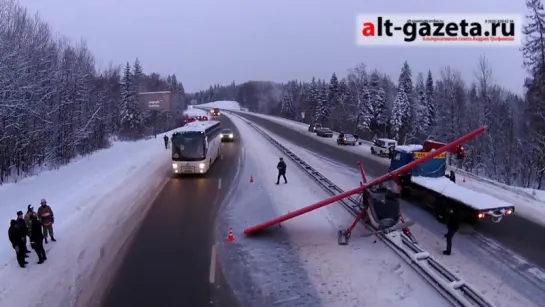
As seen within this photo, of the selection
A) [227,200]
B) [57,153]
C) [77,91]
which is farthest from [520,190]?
[77,91]

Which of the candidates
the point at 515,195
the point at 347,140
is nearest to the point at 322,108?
the point at 347,140

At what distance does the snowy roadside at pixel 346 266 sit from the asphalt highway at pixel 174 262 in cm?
207

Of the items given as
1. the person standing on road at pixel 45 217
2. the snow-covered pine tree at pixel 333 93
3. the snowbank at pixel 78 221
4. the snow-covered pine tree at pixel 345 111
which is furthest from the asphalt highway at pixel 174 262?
the snow-covered pine tree at pixel 333 93

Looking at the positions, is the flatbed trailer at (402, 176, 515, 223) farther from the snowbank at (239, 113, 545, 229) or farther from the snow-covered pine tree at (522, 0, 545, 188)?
the snow-covered pine tree at (522, 0, 545, 188)

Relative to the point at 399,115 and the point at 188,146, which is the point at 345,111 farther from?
the point at 188,146

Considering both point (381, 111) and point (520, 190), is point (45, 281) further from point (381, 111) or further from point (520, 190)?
point (381, 111)

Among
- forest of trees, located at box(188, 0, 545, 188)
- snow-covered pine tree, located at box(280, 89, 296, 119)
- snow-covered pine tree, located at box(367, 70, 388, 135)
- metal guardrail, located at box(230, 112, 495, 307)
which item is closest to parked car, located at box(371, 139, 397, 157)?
forest of trees, located at box(188, 0, 545, 188)

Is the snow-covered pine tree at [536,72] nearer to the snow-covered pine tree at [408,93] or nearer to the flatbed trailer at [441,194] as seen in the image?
the flatbed trailer at [441,194]

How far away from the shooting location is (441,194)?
16516 millimetres

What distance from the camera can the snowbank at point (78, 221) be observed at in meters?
10.5

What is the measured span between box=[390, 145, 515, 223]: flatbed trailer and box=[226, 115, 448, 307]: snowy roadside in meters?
3.63

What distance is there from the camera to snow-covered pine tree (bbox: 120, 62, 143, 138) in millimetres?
79438

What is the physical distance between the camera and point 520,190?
22219mm

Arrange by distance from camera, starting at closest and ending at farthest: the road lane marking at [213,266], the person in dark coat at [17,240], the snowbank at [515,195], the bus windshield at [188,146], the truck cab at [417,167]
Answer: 1. the road lane marking at [213,266]
2. the person in dark coat at [17,240]
3. the snowbank at [515,195]
4. the truck cab at [417,167]
5. the bus windshield at [188,146]
